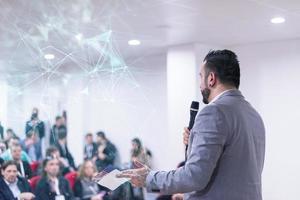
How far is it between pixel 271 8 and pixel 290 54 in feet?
5.23

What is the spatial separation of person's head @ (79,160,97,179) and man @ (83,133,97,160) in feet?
0.12

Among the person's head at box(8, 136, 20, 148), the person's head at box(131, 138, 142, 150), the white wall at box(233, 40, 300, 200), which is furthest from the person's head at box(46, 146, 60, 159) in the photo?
the white wall at box(233, 40, 300, 200)

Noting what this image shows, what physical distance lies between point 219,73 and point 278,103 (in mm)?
4235

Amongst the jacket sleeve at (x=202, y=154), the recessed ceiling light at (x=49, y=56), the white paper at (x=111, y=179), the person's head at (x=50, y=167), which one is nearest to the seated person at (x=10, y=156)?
the person's head at (x=50, y=167)

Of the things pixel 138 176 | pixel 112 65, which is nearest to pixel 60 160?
pixel 112 65

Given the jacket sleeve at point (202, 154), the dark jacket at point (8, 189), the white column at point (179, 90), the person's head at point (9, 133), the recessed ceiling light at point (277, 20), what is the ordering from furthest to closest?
1. the white column at point (179, 90)
2. the recessed ceiling light at point (277, 20)
3. the person's head at point (9, 133)
4. the dark jacket at point (8, 189)
5. the jacket sleeve at point (202, 154)

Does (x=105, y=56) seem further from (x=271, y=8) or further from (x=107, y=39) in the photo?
(x=271, y=8)

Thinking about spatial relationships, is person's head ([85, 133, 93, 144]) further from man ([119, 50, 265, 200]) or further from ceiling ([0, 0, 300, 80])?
man ([119, 50, 265, 200])

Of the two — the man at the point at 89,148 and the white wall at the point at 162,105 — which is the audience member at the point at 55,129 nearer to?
the white wall at the point at 162,105

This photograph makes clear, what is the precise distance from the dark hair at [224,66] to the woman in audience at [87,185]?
168 centimetres

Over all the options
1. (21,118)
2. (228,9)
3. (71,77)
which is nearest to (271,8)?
(228,9)

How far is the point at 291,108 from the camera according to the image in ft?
18.1

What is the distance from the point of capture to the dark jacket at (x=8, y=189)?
8.84 ft

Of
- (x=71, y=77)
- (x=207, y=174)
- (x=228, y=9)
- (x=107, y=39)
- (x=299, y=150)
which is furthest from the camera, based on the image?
(x=299, y=150)
